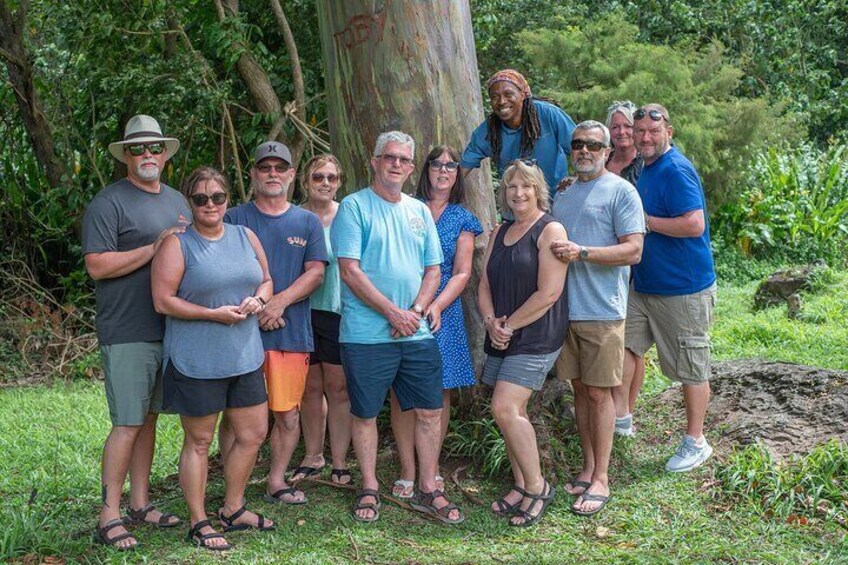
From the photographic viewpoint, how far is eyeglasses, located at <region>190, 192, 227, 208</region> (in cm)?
490

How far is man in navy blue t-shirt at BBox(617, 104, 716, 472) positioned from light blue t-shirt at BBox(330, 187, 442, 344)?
1.52 meters

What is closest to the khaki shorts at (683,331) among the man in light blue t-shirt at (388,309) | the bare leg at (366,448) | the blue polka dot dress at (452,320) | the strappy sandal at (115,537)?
the blue polka dot dress at (452,320)

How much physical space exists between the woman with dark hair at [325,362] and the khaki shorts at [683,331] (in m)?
1.92

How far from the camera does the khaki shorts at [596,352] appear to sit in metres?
5.46

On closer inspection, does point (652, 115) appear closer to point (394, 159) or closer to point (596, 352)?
point (596, 352)

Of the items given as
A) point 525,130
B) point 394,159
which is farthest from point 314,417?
point 525,130

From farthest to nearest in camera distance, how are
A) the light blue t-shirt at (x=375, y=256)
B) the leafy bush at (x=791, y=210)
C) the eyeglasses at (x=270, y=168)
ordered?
the leafy bush at (x=791, y=210), the eyeglasses at (x=270, y=168), the light blue t-shirt at (x=375, y=256)

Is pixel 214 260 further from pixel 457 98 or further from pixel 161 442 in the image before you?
pixel 161 442

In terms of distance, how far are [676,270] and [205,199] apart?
2.80 meters

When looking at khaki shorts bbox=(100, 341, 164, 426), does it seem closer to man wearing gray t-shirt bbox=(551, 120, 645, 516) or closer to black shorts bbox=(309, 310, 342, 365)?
black shorts bbox=(309, 310, 342, 365)

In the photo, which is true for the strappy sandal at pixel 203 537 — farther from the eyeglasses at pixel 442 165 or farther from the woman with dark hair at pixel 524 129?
the woman with dark hair at pixel 524 129

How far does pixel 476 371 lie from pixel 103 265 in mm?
2472

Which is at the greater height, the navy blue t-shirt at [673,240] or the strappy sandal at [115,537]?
the navy blue t-shirt at [673,240]

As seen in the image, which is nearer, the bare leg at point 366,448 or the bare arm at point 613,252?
the bare arm at point 613,252
